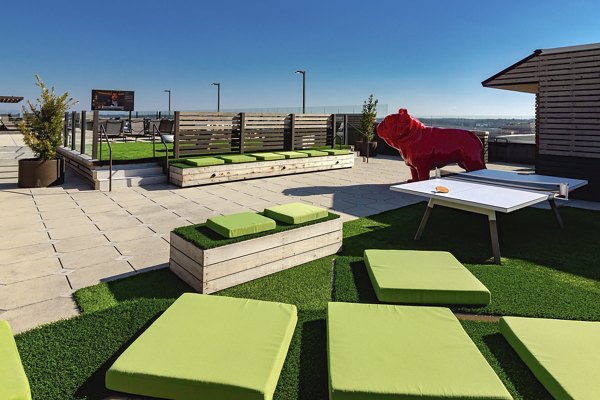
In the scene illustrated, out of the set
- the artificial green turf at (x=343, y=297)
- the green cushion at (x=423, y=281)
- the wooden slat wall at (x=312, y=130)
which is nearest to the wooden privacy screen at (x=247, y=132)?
the wooden slat wall at (x=312, y=130)

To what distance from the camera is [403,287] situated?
3.53 meters

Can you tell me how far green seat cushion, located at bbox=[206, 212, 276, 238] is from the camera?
432 cm

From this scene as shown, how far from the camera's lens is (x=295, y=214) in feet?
16.3

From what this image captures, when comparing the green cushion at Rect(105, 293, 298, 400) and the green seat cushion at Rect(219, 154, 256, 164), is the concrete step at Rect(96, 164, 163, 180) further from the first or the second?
the green cushion at Rect(105, 293, 298, 400)

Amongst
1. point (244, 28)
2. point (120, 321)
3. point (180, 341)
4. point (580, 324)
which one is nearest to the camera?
point (180, 341)

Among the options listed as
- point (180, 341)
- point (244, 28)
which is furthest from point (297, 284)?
point (244, 28)

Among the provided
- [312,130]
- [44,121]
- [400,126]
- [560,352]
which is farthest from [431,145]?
[44,121]

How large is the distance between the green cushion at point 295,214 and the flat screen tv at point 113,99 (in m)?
42.1

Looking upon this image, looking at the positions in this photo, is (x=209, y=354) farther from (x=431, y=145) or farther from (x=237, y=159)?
(x=237, y=159)

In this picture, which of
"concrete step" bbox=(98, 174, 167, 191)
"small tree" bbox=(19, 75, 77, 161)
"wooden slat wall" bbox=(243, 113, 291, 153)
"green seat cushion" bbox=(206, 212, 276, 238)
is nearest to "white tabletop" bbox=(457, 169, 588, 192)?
"green seat cushion" bbox=(206, 212, 276, 238)

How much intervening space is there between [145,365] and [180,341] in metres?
0.33

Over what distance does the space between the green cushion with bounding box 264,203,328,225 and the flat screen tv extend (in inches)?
1658

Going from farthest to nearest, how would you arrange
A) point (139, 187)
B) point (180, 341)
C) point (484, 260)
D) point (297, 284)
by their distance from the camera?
point (139, 187), point (484, 260), point (297, 284), point (180, 341)

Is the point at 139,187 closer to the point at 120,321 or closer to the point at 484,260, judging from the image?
the point at 120,321
